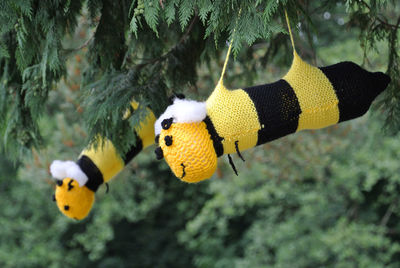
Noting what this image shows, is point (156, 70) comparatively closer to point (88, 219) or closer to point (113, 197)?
point (113, 197)

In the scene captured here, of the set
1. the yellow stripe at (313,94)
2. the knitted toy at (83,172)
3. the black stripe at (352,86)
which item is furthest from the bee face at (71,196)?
the black stripe at (352,86)

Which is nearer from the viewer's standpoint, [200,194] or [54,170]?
[54,170]

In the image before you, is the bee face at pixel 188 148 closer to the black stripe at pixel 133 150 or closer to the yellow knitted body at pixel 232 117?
the yellow knitted body at pixel 232 117

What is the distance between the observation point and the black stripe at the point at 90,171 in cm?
171

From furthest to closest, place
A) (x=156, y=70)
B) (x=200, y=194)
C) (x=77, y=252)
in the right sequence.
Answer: (x=200, y=194) → (x=77, y=252) → (x=156, y=70)

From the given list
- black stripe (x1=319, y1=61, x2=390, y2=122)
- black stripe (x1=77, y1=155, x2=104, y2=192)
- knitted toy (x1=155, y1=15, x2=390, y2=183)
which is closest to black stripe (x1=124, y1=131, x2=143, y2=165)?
black stripe (x1=77, y1=155, x2=104, y2=192)

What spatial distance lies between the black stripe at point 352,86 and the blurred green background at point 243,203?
1.83m

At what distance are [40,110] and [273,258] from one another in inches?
159

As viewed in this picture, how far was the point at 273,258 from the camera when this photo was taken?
5.16 meters

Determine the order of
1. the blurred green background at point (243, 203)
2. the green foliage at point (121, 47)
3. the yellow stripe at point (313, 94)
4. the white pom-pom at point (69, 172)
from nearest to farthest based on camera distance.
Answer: the green foliage at point (121, 47), the yellow stripe at point (313, 94), the white pom-pom at point (69, 172), the blurred green background at point (243, 203)

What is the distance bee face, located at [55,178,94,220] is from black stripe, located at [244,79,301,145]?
0.76m

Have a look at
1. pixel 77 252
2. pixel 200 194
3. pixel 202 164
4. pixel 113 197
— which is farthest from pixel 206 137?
pixel 200 194

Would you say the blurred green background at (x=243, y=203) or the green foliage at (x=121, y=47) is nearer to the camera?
the green foliage at (x=121, y=47)

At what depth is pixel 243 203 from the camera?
4.73 metres
